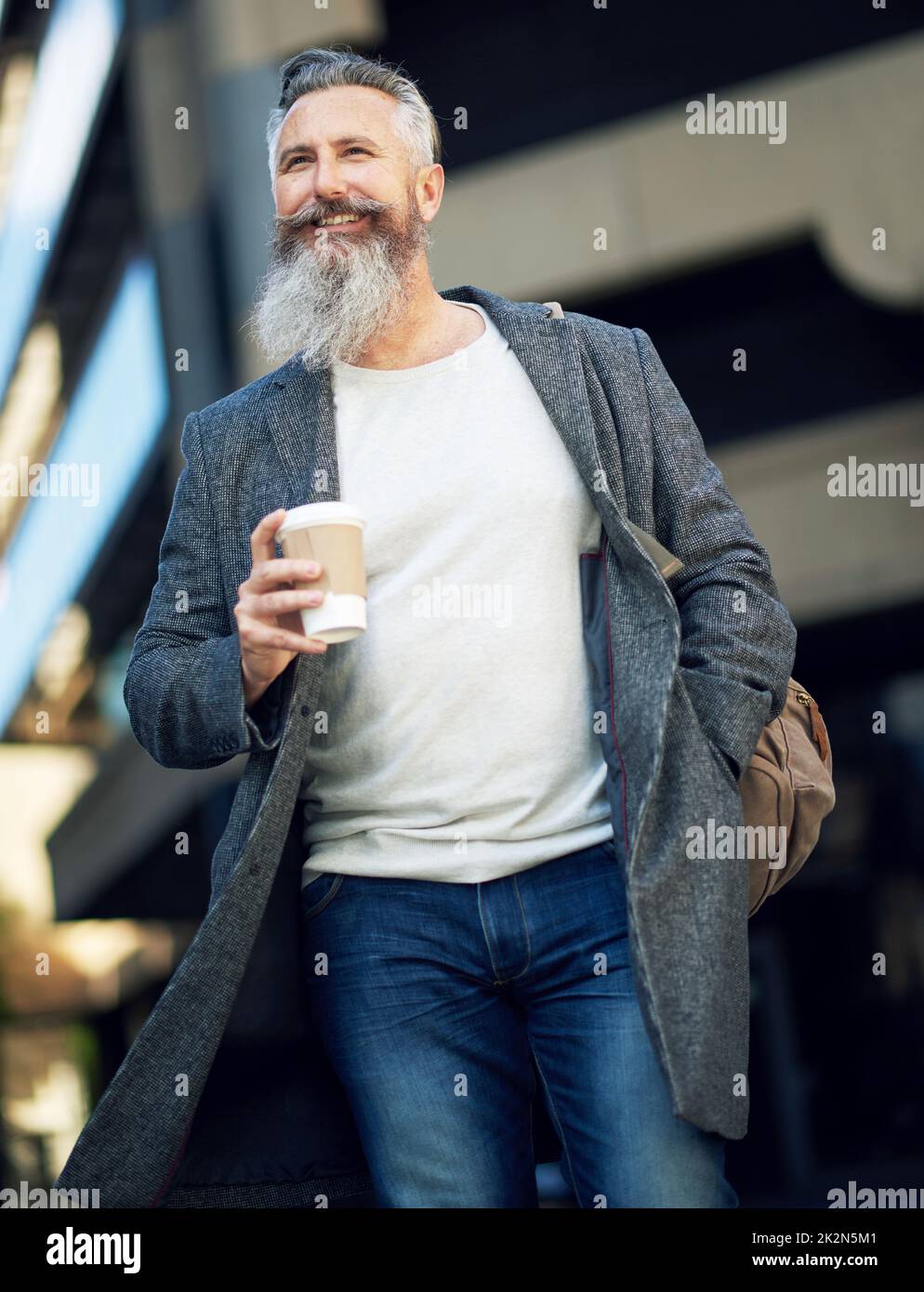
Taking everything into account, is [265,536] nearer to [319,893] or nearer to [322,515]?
[322,515]

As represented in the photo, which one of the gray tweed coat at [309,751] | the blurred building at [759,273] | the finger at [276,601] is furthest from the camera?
the blurred building at [759,273]

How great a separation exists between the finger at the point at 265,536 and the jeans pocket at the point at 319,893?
51cm

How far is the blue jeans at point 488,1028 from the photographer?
214 cm

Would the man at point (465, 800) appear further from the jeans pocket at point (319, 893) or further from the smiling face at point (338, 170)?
the smiling face at point (338, 170)

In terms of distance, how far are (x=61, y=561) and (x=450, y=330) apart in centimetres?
899

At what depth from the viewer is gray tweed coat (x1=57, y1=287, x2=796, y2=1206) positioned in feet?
6.97

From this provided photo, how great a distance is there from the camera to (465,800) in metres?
2.18

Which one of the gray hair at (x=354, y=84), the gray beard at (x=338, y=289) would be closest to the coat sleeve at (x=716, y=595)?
the gray beard at (x=338, y=289)

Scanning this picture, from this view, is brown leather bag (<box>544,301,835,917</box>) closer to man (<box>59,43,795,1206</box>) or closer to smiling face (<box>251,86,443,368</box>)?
man (<box>59,43,795,1206</box>)

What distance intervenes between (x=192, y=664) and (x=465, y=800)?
0.47m

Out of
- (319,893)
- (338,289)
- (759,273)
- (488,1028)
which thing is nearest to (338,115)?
(338,289)

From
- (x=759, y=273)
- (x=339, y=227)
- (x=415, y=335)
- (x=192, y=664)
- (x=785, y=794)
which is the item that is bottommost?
(x=785, y=794)

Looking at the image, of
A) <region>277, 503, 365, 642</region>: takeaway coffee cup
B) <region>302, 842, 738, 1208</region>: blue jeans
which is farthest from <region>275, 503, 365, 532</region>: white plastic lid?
<region>302, 842, 738, 1208</region>: blue jeans

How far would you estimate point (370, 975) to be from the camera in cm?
220
